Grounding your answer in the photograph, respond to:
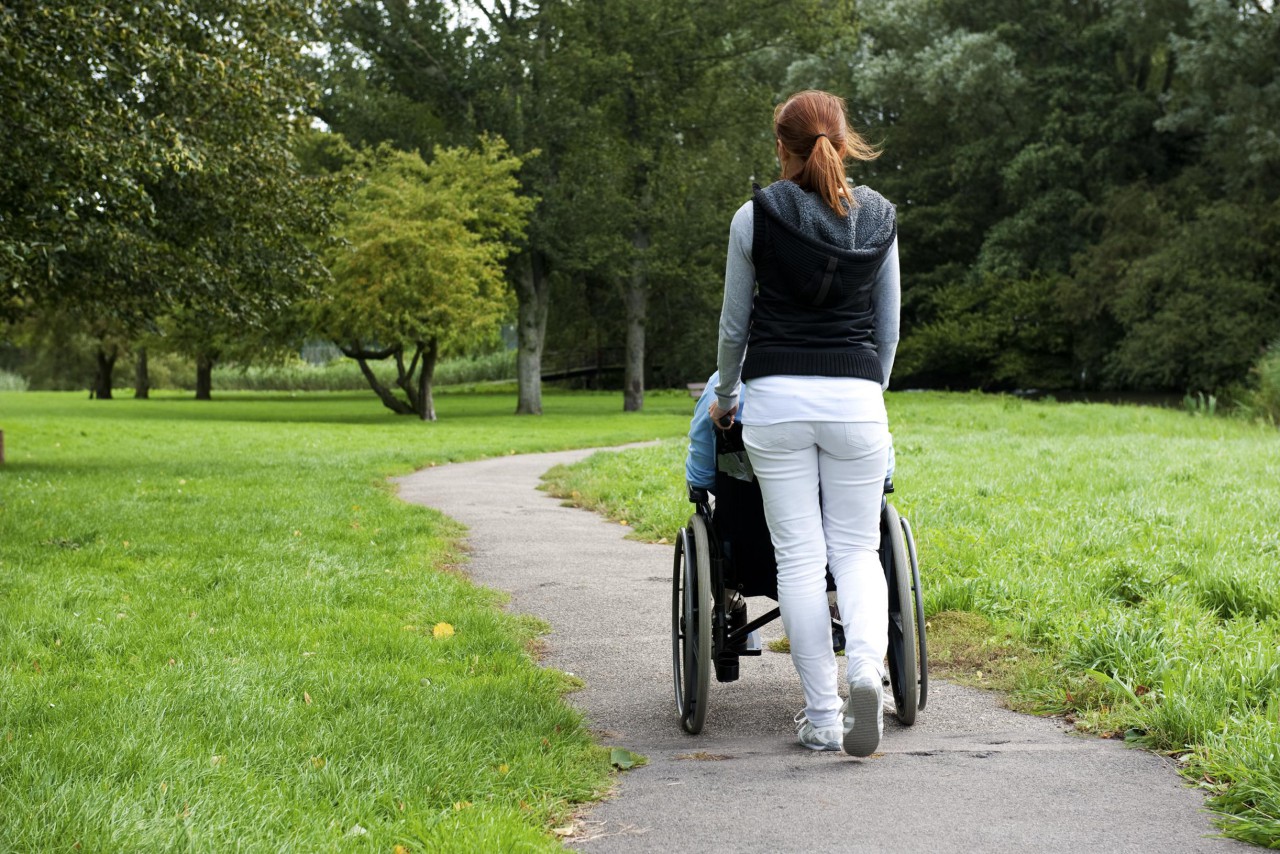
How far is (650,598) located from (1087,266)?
36.7 metres

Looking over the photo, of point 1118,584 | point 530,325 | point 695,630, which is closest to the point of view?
point 695,630

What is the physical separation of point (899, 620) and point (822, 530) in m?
0.44

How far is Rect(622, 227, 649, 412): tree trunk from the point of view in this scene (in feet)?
118

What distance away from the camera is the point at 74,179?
34.0ft

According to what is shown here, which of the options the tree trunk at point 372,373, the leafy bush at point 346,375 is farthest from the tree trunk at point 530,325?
the leafy bush at point 346,375

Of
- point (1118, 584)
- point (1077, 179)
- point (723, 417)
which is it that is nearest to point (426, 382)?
point (1077, 179)

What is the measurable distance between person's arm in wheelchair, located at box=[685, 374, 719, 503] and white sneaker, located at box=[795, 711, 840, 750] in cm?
82

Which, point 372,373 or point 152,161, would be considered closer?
point 152,161

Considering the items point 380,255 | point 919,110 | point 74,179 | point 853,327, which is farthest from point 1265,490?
point 919,110

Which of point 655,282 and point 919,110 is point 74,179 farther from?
point 919,110

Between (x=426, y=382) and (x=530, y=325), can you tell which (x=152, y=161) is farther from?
(x=530, y=325)

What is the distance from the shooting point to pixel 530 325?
36.0 m

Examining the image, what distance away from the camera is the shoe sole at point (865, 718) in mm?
3576

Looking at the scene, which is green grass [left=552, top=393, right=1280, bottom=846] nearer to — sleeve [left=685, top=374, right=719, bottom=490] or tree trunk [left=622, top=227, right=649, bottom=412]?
sleeve [left=685, top=374, right=719, bottom=490]
